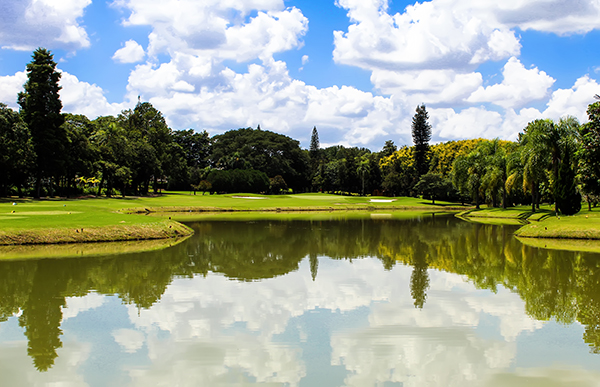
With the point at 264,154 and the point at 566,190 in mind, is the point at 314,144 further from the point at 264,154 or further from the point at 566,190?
the point at 566,190

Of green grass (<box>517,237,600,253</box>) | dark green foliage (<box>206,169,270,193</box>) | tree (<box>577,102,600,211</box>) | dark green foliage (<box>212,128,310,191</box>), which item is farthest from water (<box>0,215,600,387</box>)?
dark green foliage (<box>212,128,310,191</box>)

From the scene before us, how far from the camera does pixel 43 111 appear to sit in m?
54.6

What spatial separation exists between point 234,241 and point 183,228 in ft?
15.8

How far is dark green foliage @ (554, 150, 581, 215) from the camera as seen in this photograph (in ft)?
128

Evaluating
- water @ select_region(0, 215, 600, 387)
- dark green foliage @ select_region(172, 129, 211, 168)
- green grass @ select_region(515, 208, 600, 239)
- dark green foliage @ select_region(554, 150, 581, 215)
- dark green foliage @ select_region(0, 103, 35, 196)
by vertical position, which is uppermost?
dark green foliage @ select_region(172, 129, 211, 168)

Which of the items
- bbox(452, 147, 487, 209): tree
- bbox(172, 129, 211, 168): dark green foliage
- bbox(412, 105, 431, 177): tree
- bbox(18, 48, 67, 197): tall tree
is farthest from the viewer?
bbox(172, 129, 211, 168): dark green foliage

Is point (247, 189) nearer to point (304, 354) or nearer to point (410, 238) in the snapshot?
point (410, 238)

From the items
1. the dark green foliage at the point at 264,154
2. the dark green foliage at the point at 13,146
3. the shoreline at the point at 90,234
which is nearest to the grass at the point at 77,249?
the shoreline at the point at 90,234

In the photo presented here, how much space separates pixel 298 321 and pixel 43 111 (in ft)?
176

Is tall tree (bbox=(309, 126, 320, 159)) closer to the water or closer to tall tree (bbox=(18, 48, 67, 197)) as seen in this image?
tall tree (bbox=(18, 48, 67, 197))

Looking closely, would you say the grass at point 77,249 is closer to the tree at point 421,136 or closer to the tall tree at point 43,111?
the tall tree at point 43,111

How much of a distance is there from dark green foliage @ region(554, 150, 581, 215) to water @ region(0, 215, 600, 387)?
20.0 meters

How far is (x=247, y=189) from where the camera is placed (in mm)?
103188

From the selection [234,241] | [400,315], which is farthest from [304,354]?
[234,241]
